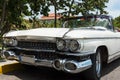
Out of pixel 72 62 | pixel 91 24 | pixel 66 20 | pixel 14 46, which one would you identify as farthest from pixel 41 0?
pixel 72 62

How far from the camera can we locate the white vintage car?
A: 4906mm

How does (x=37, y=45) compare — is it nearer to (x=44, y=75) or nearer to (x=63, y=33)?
(x=63, y=33)

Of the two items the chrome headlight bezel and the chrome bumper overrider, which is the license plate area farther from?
the chrome headlight bezel

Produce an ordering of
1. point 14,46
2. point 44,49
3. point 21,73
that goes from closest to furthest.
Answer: point 44,49
point 14,46
point 21,73

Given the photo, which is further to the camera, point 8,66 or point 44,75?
point 8,66

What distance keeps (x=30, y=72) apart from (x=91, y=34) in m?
1.86

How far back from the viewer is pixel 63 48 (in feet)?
16.3

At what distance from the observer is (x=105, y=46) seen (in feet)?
19.7

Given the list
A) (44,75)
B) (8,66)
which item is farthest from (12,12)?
(44,75)

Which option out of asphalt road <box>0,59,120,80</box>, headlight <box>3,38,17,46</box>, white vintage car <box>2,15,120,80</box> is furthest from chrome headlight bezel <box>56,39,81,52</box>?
headlight <box>3,38,17,46</box>

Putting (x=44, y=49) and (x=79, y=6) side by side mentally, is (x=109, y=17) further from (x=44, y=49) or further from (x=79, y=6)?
(x=79, y=6)

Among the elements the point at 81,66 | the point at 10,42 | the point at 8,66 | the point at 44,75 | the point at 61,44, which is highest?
the point at 61,44

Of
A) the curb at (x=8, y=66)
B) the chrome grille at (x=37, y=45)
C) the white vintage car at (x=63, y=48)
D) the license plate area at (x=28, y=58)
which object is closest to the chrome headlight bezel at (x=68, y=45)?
the white vintage car at (x=63, y=48)

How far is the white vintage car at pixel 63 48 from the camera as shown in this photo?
4906 mm
